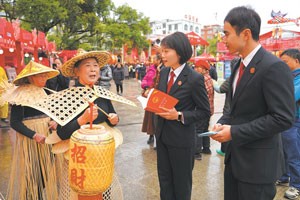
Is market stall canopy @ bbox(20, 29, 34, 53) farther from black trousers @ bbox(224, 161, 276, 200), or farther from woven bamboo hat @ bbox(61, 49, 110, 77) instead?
black trousers @ bbox(224, 161, 276, 200)

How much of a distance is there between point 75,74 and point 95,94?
0.36 metres

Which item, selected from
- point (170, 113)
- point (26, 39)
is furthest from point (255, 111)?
point (26, 39)

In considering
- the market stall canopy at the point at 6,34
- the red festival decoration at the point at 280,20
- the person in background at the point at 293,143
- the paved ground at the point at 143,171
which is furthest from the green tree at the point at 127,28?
the person in background at the point at 293,143

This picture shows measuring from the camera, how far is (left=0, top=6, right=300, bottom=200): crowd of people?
1.50 meters

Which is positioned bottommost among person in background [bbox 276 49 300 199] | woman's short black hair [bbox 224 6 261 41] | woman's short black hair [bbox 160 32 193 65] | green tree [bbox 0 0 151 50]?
person in background [bbox 276 49 300 199]

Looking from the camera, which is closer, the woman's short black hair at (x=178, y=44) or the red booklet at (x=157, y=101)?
the red booklet at (x=157, y=101)

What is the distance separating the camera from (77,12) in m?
14.4

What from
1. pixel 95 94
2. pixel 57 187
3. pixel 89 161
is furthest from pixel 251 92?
pixel 57 187

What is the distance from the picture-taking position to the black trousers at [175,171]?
7.47 feet

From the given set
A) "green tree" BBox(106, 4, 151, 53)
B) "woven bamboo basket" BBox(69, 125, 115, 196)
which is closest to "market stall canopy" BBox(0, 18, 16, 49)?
"woven bamboo basket" BBox(69, 125, 115, 196)

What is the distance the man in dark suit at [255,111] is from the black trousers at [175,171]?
0.65 meters

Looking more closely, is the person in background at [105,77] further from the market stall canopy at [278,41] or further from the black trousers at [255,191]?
the market stall canopy at [278,41]

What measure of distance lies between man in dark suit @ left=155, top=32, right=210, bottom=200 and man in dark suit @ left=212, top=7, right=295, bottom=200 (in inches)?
23.0

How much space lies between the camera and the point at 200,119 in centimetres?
226
